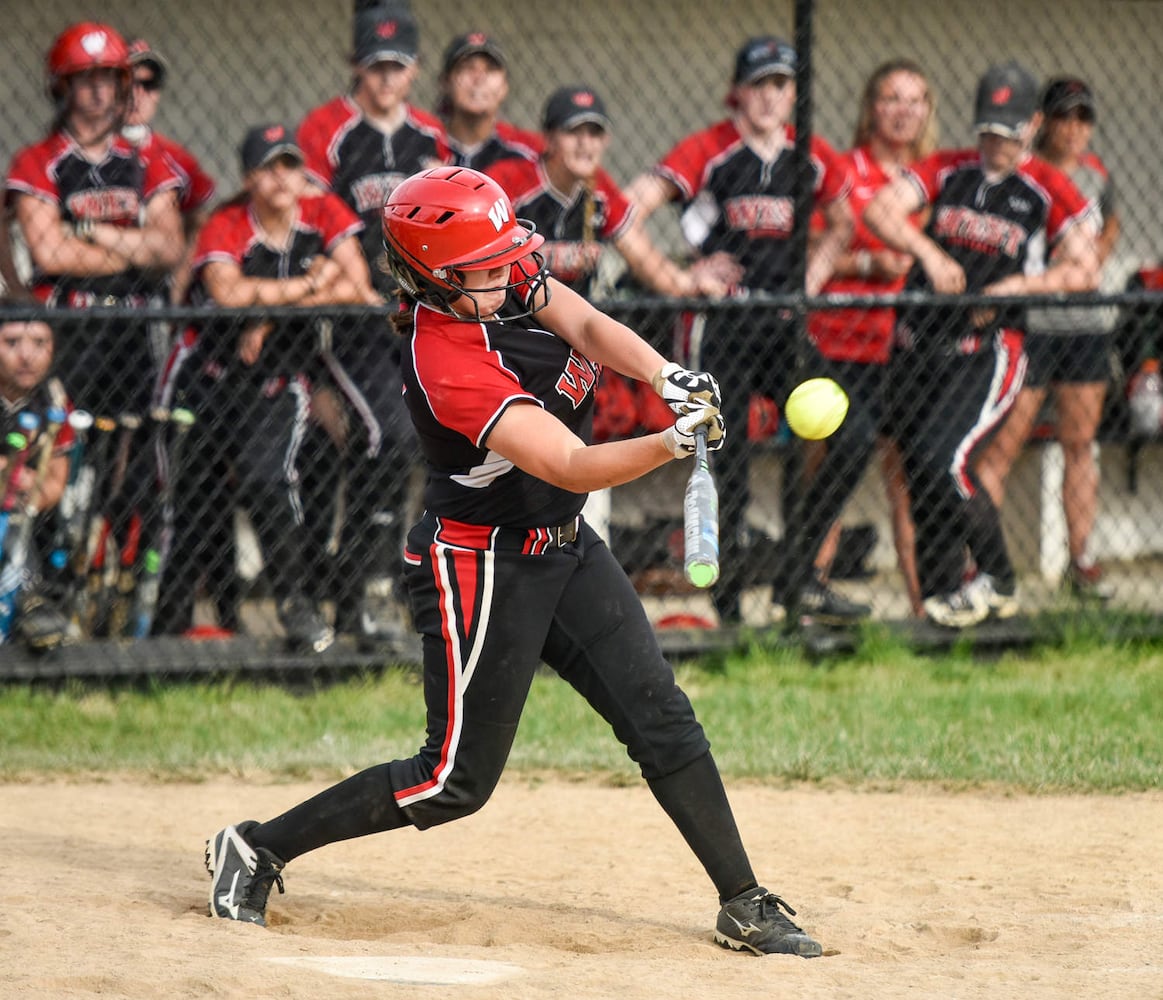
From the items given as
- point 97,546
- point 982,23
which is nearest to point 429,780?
point 97,546

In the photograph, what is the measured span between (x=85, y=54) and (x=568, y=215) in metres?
1.82

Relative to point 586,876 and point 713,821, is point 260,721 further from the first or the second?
point 713,821

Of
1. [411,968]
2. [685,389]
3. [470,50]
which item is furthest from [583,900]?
[470,50]

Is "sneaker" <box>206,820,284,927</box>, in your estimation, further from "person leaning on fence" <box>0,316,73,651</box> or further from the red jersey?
the red jersey

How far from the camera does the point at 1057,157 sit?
21.2 ft

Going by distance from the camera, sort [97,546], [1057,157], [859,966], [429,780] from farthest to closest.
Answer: [1057,157]
[97,546]
[429,780]
[859,966]

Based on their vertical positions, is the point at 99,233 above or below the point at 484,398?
above

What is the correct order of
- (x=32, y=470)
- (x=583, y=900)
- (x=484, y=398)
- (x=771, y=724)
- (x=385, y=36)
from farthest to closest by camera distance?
1. (x=385, y=36)
2. (x=32, y=470)
3. (x=771, y=724)
4. (x=583, y=900)
5. (x=484, y=398)

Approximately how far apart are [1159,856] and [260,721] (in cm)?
293

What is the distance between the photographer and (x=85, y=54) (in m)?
5.65

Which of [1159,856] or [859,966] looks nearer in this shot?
[859,966]

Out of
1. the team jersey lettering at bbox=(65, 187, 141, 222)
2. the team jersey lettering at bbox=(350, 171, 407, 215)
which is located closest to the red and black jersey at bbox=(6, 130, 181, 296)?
the team jersey lettering at bbox=(65, 187, 141, 222)

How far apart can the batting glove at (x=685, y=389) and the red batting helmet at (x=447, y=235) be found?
46cm

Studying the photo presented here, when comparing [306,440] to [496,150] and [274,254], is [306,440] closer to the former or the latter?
[274,254]
